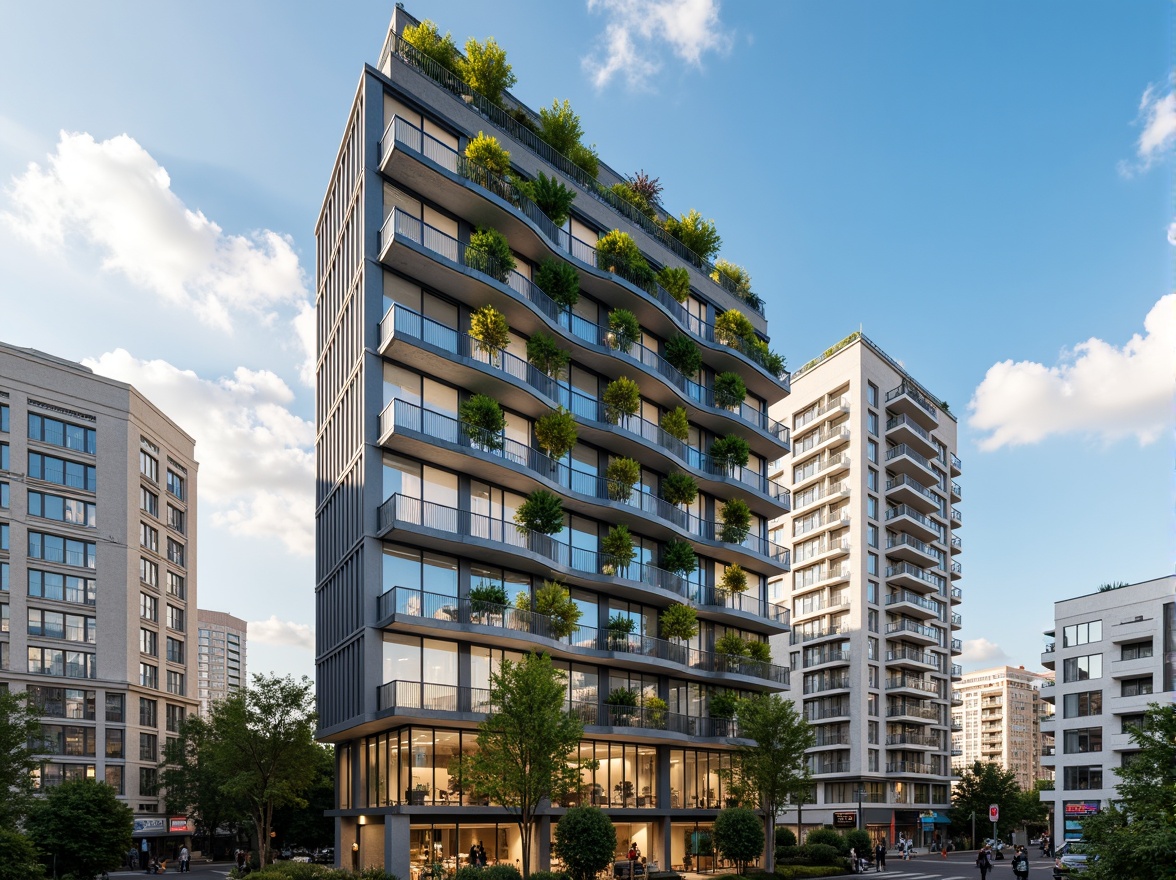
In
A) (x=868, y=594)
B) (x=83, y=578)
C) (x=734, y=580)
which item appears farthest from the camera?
(x=868, y=594)

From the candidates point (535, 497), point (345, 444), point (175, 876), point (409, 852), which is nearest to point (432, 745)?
point (409, 852)

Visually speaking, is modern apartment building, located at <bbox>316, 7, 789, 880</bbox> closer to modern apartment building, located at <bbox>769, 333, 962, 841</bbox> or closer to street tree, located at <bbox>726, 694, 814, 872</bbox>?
street tree, located at <bbox>726, 694, 814, 872</bbox>

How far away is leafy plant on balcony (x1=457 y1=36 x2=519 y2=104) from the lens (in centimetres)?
4381

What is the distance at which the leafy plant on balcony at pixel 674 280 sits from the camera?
5128 cm

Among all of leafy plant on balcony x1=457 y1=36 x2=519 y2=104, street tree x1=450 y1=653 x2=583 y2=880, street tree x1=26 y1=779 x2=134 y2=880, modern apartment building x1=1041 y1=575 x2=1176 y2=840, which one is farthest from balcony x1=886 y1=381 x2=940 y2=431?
street tree x1=26 y1=779 x2=134 y2=880

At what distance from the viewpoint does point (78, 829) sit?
1550 inches

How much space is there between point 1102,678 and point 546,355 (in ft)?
181

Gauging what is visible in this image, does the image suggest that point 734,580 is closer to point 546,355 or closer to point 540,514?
point 540,514

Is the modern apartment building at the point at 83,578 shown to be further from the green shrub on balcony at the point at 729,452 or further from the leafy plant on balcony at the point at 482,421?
the green shrub on balcony at the point at 729,452

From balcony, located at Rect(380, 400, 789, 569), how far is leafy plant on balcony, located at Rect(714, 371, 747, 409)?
7.04 m

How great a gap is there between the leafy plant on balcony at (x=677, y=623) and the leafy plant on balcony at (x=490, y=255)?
60.5 ft

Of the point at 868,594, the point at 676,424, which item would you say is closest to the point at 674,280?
the point at 676,424

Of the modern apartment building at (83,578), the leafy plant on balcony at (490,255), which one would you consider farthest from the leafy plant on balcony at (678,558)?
the modern apartment building at (83,578)

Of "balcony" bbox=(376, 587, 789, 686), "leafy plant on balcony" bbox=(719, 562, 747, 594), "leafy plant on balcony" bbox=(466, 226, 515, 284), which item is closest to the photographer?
"balcony" bbox=(376, 587, 789, 686)
